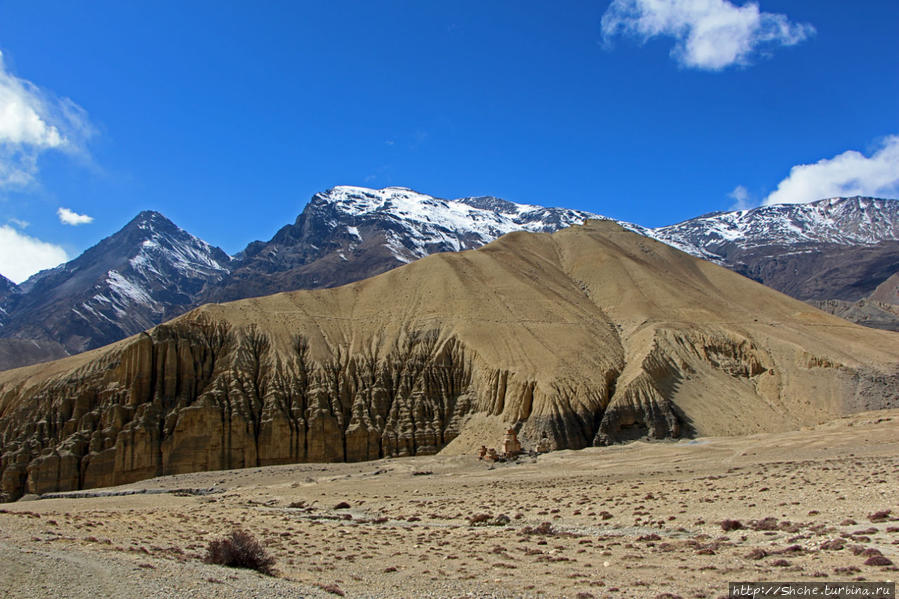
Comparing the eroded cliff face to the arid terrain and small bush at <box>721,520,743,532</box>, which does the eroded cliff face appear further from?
small bush at <box>721,520,743,532</box>

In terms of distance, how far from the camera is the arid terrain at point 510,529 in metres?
15.7

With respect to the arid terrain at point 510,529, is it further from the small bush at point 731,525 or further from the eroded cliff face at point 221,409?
the eroded cliff face at point 221,409

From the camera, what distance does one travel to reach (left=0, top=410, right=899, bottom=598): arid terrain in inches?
618

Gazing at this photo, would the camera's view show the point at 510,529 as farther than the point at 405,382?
No

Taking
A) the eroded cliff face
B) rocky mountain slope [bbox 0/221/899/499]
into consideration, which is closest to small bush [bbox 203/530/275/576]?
rocky mountain slope [bbox 0/221/899/499]

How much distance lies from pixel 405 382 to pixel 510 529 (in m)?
43.2

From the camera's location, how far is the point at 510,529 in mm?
27172

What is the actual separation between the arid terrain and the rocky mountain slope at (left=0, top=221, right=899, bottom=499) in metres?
Result: 9.77

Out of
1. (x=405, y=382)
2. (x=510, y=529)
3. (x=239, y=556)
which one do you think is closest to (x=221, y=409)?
(x=405, y=382)

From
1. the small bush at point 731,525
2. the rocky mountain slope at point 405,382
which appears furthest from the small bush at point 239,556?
the rocky mountain slope at point 405,382

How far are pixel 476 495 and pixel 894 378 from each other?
54.2m

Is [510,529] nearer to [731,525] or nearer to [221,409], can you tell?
[731,525]

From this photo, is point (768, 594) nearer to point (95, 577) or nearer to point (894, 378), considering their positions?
point (95, 577)

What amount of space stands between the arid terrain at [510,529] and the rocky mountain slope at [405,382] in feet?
32.0
